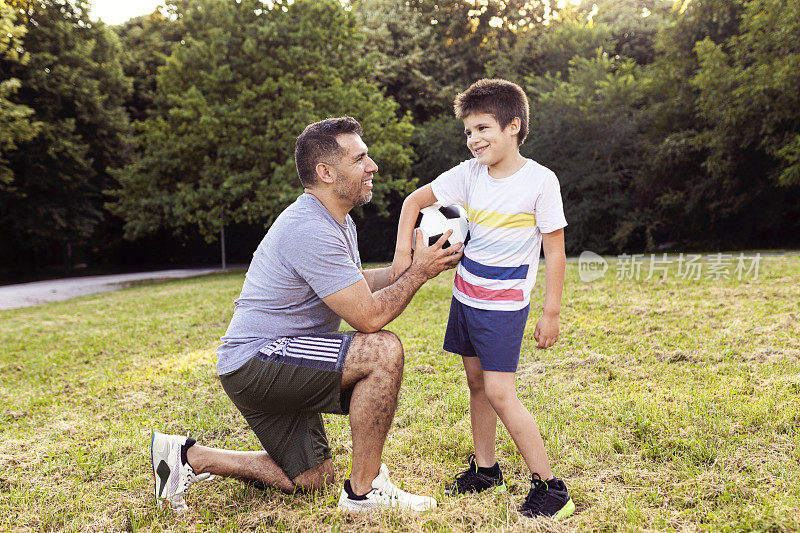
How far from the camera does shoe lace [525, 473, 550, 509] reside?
2438 mm

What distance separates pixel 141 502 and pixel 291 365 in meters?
1.07

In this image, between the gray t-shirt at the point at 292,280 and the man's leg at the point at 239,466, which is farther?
the man's leg at the point at 239,466

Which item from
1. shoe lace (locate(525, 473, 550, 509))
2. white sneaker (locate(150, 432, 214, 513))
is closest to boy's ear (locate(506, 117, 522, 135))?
shoe lace (locate(525, 473, 550, 509))

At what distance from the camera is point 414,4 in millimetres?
29719

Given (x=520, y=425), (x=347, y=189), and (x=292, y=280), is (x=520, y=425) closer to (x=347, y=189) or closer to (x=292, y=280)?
(x=292, y=280)

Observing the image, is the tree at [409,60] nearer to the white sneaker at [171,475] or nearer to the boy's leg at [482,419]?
the boy's leg at [482,419]

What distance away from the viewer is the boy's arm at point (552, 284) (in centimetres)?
251

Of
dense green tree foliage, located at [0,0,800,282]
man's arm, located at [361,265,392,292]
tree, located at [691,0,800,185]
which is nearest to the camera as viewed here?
man's arm, located at [361,265,392,292]

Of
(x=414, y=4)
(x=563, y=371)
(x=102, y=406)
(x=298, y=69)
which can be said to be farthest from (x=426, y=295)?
(x=414, y=4)

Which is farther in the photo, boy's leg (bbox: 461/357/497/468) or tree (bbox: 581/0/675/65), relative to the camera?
tree (bbox: 581/0/675/65)

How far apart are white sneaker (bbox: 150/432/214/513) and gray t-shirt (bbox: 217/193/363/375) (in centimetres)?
45

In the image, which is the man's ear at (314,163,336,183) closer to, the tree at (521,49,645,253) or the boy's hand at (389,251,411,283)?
the boy's hand at (389,251,411,283)

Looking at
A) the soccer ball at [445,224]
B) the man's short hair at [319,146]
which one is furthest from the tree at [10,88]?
the soccer ball at [445,224]

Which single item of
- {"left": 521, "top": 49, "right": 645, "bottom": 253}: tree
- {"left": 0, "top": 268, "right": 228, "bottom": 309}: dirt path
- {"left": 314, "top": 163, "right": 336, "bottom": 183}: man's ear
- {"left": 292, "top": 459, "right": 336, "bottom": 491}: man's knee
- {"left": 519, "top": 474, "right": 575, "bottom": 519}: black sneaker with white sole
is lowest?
{"left": 0, "top": 268, "right": 228, "bottom": 309}: dirt path
